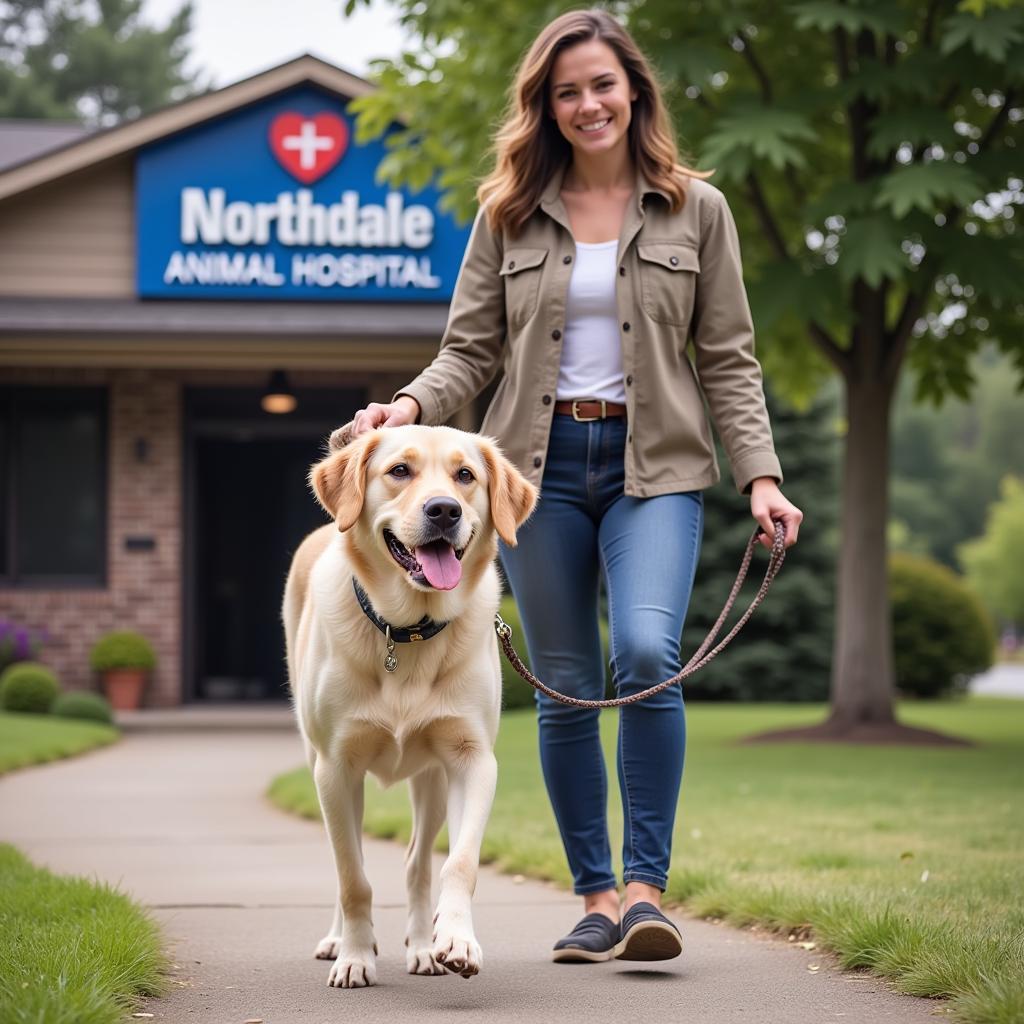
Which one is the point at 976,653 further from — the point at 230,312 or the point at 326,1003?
A: the point at 326,1003

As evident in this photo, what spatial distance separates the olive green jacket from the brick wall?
1137 centimetres

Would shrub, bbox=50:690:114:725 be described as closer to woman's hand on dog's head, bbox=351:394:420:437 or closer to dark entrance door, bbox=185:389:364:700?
dark entrance door, bbox=185:389:364:700

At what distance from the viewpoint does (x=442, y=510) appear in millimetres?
3725

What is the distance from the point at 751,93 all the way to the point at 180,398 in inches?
282

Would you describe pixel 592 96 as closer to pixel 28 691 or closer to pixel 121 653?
pixel 28 691

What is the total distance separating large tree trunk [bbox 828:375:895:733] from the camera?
39.2 ft

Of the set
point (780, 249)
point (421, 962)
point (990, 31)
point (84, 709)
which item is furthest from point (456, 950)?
point (84, 709)

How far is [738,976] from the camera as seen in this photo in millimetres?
3965

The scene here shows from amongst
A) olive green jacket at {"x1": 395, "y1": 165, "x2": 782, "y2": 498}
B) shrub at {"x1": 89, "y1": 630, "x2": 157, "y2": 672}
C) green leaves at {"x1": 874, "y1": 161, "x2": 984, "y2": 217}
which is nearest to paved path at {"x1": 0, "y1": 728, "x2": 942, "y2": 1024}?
olive green jacket at {"x1": 395, "y1": 165, "x2": 782, "y2": 498}

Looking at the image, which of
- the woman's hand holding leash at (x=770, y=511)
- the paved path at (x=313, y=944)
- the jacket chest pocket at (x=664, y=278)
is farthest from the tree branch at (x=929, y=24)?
the woman's hand holding leash at (x=770, y=511)

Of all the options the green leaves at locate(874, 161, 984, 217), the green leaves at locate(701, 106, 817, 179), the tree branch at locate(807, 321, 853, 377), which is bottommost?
the tree branch at locate(807, 321, 853, 377)

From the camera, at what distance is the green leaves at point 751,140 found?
9422 millimetres

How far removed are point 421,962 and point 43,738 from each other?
26.2 feet

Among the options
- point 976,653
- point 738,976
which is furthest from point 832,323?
point 976,653
